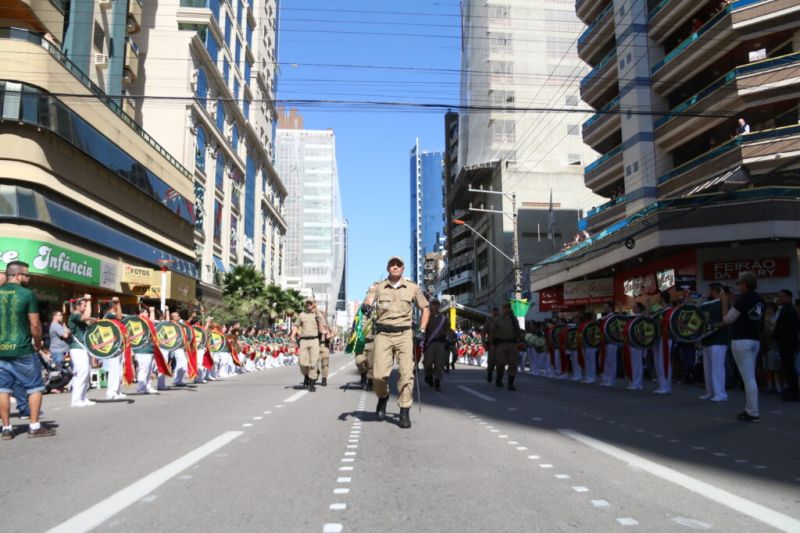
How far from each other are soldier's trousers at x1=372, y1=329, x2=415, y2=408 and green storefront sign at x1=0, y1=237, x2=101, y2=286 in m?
16.9

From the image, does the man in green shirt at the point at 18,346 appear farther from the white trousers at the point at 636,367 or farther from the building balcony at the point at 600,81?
the building balcony at the point at 600,81

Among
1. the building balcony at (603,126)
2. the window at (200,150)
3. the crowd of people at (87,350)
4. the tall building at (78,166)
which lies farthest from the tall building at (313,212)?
the crowd of people at (87,350)

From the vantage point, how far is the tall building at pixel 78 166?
76.8ft

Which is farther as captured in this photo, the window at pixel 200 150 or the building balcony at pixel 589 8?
the window at pixel 200 150

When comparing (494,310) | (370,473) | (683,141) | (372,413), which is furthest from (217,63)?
(370,473)

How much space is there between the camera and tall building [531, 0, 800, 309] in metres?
25.6

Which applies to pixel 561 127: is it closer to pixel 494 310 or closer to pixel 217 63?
pixel 217 63

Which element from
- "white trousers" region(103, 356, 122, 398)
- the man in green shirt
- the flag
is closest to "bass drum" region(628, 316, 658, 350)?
"white trousers" region(103, 356, 122, 398)

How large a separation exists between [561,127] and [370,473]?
6326cm

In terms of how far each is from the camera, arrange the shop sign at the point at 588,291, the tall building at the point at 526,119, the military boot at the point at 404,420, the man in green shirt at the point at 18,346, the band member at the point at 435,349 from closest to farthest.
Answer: the man in green shirt at the point at 18,346
the military boot at the point at 404,420
the band member at the point at 435,349
the shop sign at the point at 588,291
the tall building at the point at 526,119

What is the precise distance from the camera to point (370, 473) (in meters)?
5.25

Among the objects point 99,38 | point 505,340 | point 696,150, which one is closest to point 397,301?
point 505,340

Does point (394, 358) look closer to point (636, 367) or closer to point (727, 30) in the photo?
point (636, 367)

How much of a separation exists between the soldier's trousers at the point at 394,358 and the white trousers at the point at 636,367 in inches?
321
